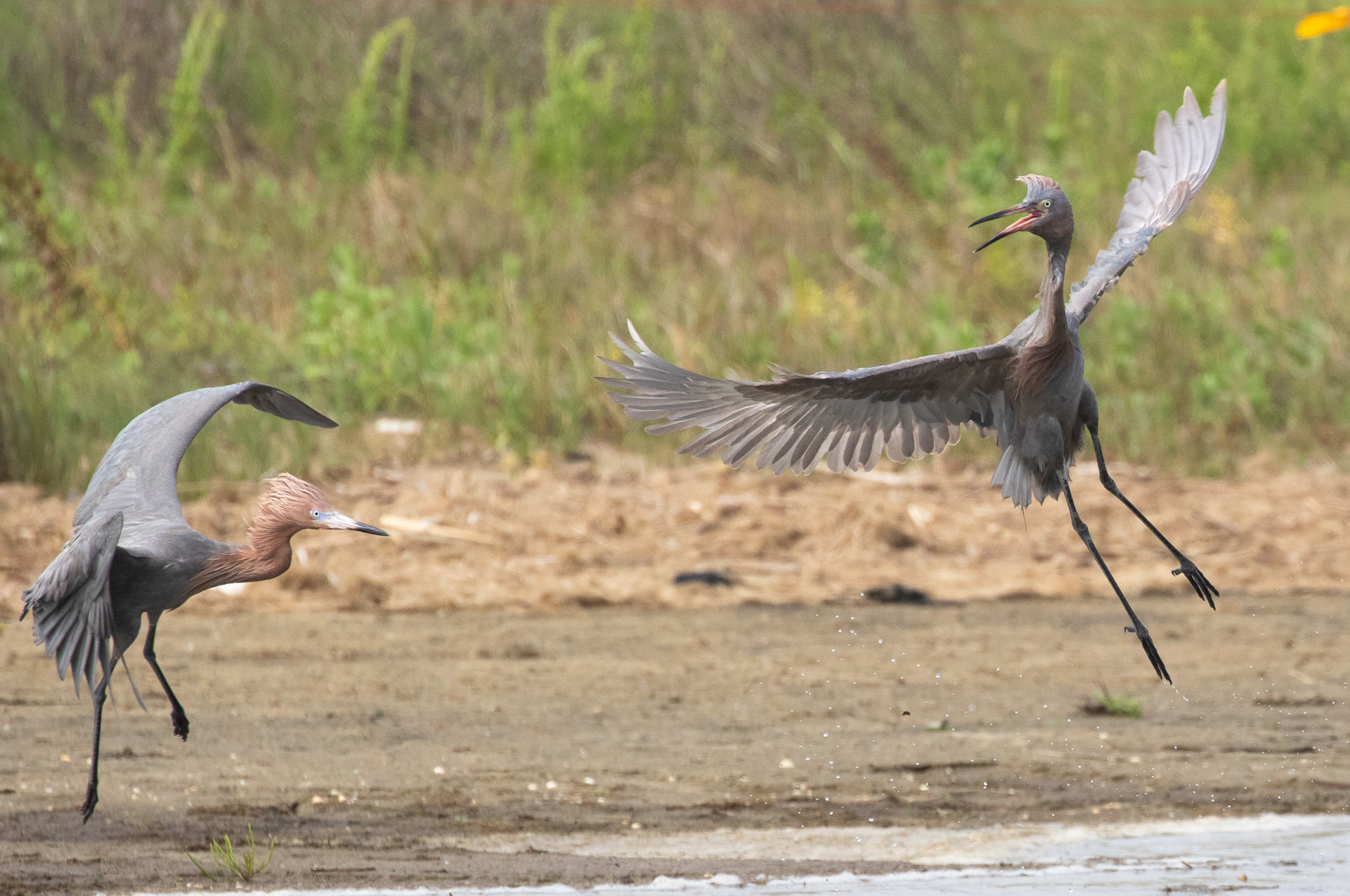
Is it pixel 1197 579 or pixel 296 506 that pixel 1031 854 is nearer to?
pixel 1197 579

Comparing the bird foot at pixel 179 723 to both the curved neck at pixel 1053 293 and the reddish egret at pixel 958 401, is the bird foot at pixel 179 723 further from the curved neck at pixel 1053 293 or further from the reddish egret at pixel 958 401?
the curved neck at pixel 1053 293

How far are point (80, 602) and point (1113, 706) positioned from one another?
403 centimetres

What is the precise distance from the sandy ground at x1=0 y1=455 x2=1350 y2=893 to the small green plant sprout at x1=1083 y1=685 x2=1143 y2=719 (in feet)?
0.13

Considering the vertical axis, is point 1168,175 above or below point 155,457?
above

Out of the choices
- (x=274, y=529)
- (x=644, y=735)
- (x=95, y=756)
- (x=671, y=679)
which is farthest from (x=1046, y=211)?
(x=671, y=679)

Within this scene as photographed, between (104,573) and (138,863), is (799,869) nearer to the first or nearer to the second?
(138,863)

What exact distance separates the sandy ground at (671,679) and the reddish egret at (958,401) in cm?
154

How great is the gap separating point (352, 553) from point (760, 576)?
1755 millimetres

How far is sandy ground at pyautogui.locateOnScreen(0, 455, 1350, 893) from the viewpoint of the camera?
534 centimetres

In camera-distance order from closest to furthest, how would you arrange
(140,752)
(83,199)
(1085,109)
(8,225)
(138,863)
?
(138,863), (140,752), (8,225), (83,199), (1085,109)

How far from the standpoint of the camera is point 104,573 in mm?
3346

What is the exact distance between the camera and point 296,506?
3.40 metres

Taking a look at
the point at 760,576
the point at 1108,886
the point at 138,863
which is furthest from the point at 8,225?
the point at 1108,886

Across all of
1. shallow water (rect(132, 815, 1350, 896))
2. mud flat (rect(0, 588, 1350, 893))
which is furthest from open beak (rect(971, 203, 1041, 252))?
mud flat (rect(0, 588, 1350, 893))
